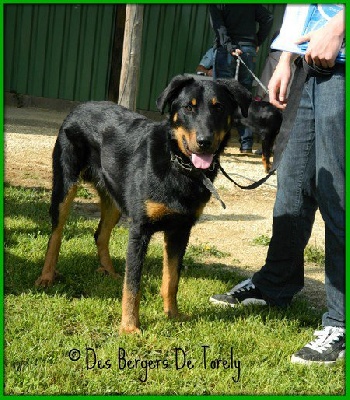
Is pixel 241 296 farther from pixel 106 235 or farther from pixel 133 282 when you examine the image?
pixel 106 235

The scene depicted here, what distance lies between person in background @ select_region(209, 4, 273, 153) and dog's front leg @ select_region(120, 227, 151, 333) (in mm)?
6141

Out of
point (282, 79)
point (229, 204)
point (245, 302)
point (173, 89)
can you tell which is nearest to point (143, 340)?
point (245, 302)

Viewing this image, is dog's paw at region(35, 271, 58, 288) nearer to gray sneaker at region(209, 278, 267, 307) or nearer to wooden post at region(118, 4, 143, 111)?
gray sneaker at region(209, 278, 267, 307)

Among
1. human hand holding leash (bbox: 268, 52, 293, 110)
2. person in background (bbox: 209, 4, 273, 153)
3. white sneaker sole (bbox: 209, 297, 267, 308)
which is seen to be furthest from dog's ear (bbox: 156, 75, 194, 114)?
person in background (bbox: 209, 4, 273, 153)

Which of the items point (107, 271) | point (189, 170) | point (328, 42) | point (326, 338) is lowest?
point (107, 271)

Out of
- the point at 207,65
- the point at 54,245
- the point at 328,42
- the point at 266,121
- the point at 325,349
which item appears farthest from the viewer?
the point at 207,65

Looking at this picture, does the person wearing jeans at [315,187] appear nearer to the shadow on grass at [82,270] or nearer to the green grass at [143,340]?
the green grass at [143,340]

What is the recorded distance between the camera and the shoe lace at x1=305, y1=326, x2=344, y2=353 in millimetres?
3574

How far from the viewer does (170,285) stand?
3.98 m

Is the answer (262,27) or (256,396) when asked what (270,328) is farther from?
(262,27)

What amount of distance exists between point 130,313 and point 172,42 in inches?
414

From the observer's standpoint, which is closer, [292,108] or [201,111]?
[201,111]

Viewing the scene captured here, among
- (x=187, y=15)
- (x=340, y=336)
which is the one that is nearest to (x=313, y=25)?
(x=340, y=336)

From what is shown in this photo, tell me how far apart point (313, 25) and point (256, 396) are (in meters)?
2.18
